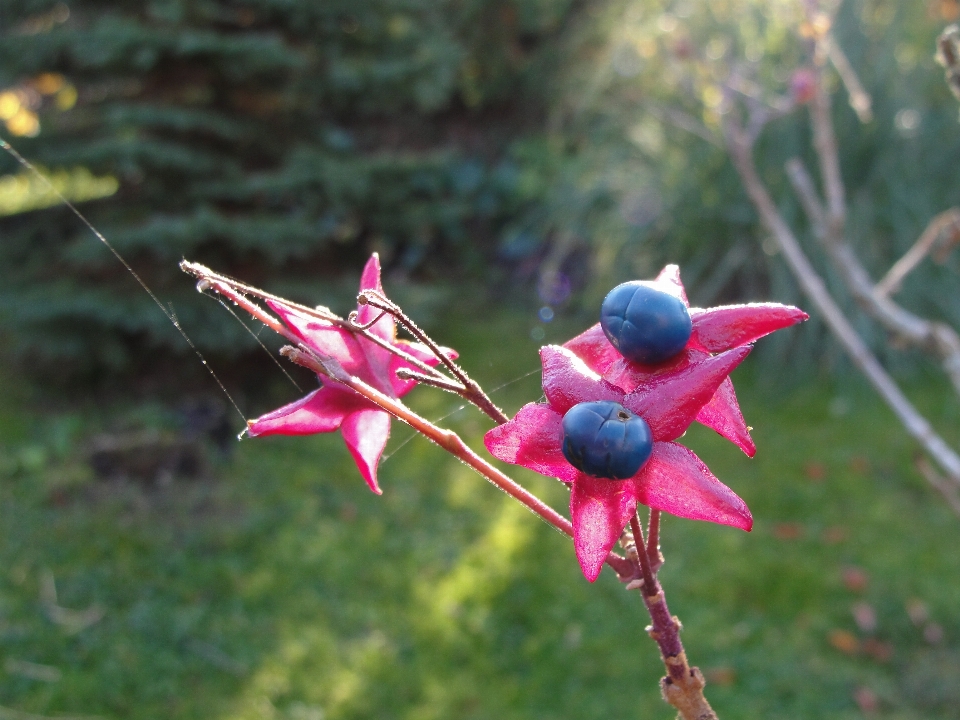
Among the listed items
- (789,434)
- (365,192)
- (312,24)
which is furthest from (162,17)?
(789,434)

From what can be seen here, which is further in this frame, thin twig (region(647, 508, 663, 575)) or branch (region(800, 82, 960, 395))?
branch (region(800, 82, 960, 395))

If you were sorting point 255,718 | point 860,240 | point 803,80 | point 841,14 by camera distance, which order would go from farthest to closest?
point 841,14, point 860,240, point 255,718, point 803,80

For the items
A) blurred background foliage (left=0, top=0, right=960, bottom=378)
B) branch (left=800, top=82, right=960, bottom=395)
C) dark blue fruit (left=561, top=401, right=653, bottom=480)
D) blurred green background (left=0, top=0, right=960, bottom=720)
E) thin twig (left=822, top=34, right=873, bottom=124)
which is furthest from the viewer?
blurred background foliage (left=0, top=0, right=960, bottom=378)

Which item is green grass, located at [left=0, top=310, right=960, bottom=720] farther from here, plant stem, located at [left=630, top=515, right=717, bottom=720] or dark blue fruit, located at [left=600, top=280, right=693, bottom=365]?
dark blue fruit, located at [left=600, top=280, right=693, bottom=365]

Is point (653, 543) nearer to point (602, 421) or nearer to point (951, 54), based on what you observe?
point (602, 421)

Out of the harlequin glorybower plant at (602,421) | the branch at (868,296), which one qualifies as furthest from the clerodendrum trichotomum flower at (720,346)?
the branch at (868,296)

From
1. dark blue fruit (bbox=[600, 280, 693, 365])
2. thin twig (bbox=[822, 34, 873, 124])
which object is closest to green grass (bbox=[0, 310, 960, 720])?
thin twig (bbox=[822, 34, 873, 124])

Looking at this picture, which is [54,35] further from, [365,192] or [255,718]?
[255,718]
